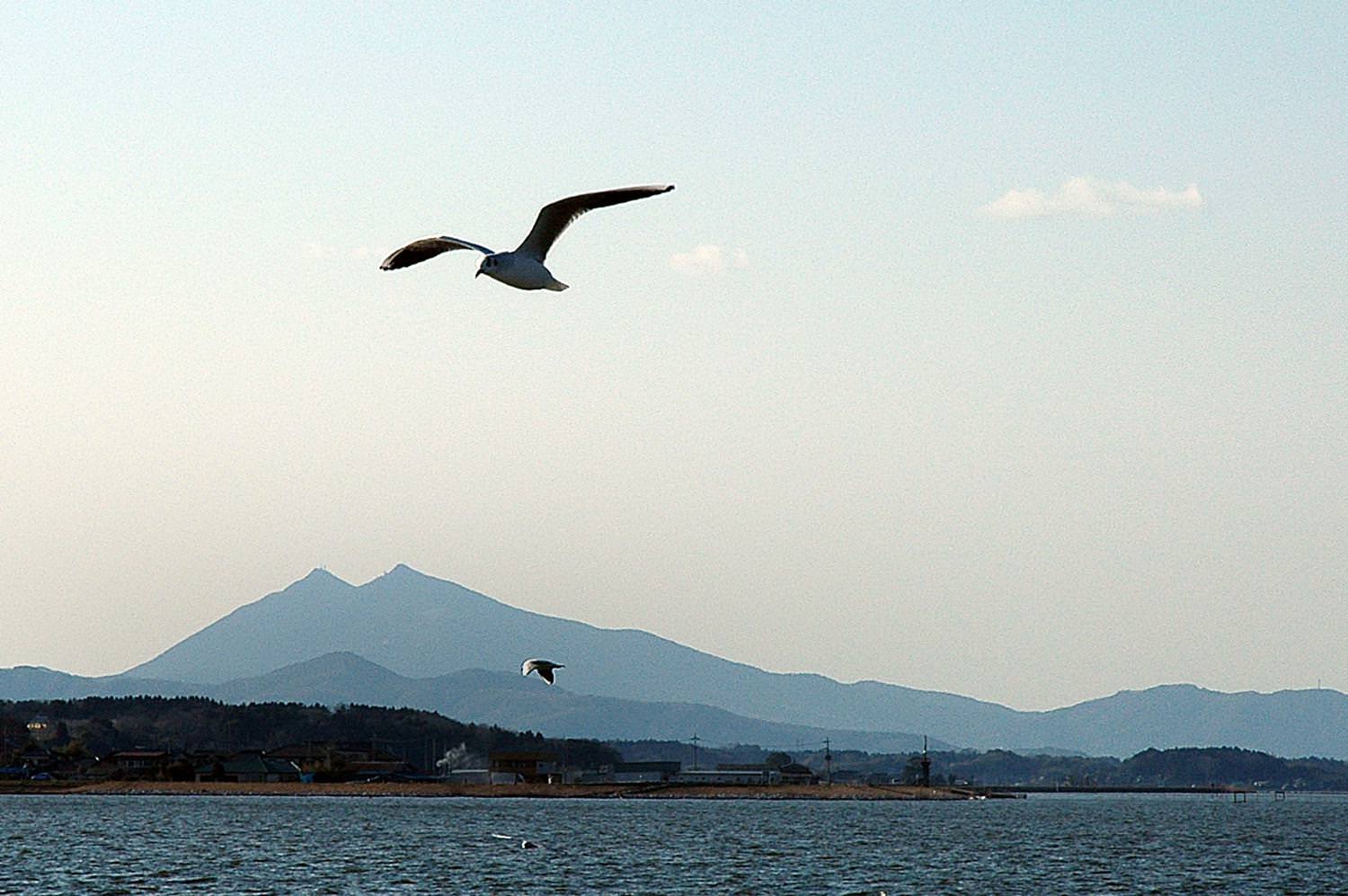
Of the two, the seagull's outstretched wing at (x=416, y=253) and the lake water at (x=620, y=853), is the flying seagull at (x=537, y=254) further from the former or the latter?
the lake water at (x=620, y=853)

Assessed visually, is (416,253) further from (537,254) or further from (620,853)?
(620,853)

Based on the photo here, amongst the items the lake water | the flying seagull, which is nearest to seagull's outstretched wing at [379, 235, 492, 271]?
the flying seagull

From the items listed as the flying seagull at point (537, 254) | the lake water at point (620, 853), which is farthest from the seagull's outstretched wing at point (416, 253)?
the lake water at point (620, 853)

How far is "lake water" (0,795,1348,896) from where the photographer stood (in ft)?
247

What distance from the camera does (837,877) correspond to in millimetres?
80000

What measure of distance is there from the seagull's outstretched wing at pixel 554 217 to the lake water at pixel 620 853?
155 feet

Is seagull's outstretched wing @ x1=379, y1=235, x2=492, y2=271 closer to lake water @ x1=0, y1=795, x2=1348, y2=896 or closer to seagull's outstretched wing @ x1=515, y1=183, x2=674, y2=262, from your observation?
seagull's outstretched wing @ x1=515, y1=183, x2=674, y2=262

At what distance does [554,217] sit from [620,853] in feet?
239

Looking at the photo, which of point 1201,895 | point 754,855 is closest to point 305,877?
point 754,855

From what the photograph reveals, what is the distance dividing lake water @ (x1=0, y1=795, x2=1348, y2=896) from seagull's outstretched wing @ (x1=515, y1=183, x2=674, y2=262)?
4719 centimetres

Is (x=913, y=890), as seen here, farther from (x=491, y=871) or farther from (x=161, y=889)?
(x=161, y=889)

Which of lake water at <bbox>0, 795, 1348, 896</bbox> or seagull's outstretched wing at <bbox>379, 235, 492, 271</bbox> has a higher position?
seagull's outstretched wing at <bbox>379, 235, 492, 271</bbox>

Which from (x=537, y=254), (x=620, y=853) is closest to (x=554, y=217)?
(x=537, y=254)

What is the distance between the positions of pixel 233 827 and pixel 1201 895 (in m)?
60.2
